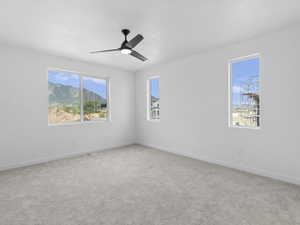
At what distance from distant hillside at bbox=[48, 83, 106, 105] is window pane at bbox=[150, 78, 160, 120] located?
1.88 metres

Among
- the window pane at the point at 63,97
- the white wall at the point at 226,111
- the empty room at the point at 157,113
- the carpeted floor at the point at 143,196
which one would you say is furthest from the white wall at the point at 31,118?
the white wall at the point at 226,111

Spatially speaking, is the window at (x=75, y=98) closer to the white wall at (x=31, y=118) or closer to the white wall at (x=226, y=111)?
the white wall at (x=31, y=118)

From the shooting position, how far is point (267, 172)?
2.88 m

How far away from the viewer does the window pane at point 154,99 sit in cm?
505

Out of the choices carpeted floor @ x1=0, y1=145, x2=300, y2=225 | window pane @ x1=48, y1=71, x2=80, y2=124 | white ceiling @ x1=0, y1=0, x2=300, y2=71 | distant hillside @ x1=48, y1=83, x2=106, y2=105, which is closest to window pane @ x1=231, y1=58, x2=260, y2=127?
white ceiling @ x1=0, y1=0, x2=300, y2=71

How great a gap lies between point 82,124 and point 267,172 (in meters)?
4.39

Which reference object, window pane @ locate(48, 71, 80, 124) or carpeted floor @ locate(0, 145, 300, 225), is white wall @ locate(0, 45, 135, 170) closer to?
window pane @ locate(48, 71, 80, 124)

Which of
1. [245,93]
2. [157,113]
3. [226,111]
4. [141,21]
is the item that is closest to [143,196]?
[226,111]

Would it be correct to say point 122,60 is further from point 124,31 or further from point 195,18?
point 195,18

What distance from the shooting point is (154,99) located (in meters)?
5.23

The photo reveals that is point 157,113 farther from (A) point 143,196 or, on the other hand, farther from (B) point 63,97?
(A) point 143,196

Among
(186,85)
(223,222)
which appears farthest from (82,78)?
(223,222)

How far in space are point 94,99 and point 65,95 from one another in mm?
Answer: 816

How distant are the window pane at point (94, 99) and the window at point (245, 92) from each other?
11.9 feet
